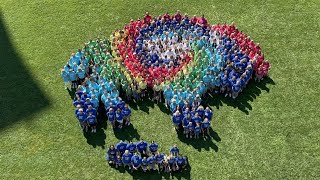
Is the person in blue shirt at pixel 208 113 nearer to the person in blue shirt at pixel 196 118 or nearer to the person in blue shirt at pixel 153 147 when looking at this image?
the person in blue shirt at pixel 196 118

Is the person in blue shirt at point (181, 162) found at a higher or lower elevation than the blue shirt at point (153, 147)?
lower

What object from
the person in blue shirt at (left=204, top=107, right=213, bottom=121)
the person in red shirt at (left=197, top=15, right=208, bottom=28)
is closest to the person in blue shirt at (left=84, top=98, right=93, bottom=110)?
the person in blue shirt at (left=204, top=107, right=213, bottom=121)

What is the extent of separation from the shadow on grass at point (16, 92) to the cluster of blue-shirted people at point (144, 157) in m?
4.94

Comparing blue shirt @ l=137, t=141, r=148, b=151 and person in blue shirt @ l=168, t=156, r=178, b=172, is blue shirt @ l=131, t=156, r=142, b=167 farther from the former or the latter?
person in blue shirt @ l=168, t=156, r=178, b=172

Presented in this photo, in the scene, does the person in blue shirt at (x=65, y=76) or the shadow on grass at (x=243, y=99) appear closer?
the shadow on grass at (x=243, y=99)

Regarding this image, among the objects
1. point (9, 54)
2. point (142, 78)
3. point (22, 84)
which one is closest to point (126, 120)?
point (142, 78)

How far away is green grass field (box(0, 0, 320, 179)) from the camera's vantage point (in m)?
17.8

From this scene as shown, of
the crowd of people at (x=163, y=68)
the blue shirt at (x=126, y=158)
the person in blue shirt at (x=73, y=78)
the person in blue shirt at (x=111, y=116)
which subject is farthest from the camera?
the person in blue shirt at (x=73, y=78)

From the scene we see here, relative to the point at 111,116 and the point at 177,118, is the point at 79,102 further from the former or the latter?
the point at 177,118

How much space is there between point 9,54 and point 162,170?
35.6 ft

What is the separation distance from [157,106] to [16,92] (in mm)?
6509

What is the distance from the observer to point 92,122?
61.1ft

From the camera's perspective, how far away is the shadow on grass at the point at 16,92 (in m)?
20.2

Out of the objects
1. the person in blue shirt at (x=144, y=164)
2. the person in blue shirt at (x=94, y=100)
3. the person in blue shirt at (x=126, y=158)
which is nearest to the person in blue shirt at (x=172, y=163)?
the person in blue shirt at (x=144, y=164)
